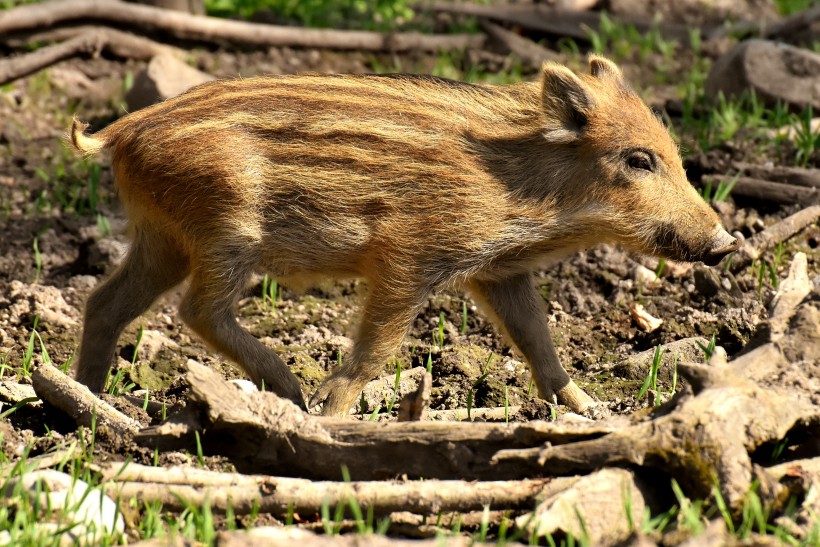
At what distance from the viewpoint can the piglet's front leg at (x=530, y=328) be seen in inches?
195

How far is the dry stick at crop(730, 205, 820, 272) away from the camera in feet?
20.0

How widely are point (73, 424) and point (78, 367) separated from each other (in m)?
0.93

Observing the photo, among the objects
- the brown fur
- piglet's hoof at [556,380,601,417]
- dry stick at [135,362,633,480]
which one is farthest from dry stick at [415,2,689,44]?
dry stick at [135,362,633,480]

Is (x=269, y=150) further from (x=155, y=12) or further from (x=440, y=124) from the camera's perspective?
(x=155, y=12)

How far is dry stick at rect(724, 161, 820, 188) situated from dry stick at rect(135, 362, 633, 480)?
3.75m

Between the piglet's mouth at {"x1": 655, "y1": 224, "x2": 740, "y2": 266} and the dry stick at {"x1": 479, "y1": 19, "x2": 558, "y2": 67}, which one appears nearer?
the piglet's mouth at {"x1": 655, "y1": 224, "x2": 740, "y2": 266}

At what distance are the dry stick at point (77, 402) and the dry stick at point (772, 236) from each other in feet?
11.4

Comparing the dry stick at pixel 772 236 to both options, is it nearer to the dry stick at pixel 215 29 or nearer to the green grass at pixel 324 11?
the dry stick at pixel 215 29

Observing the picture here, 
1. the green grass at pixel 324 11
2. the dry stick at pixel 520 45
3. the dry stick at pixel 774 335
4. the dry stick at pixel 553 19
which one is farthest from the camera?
the dry stick at pixel 553 19

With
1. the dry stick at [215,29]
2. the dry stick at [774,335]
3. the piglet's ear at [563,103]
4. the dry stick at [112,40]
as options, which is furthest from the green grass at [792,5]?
the dry stick at [774,335]

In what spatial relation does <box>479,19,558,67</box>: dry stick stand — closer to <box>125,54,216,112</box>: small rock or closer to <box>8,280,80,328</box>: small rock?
<box>125,54,216,112</box>: small rock

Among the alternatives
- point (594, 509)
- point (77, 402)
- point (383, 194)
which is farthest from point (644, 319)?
point (77, 402)

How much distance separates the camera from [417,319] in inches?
235

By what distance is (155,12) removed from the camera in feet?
28.6
